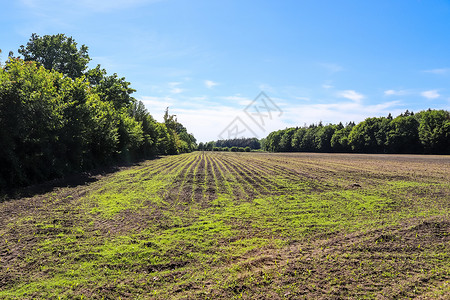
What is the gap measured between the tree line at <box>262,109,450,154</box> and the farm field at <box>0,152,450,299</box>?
70106 millimetres

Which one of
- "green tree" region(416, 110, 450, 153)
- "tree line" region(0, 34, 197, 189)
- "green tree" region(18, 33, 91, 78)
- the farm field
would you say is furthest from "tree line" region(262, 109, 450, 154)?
"green tree" region(18, 33, 91, 78)

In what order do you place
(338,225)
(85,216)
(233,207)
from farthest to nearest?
(233,207)
(85,216)
(338,225)

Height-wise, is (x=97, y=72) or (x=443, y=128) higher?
(x=97, y=72)

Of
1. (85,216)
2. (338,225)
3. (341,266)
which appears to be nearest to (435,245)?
(338,225)

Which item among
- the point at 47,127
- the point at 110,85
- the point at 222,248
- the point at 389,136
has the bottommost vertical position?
the point at 222,248

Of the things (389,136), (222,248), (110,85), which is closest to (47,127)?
(222,248)

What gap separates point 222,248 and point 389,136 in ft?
283

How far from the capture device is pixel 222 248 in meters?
6.06

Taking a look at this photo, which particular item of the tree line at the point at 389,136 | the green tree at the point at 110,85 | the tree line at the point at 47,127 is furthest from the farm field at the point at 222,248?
the tree line at the point at 389,136

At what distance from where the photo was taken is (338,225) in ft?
25.4

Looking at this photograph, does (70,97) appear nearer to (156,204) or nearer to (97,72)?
(156,204)

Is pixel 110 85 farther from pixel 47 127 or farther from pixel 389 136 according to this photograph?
pixel 389 136

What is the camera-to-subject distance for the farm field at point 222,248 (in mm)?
4422

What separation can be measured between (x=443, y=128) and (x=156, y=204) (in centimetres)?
7742
